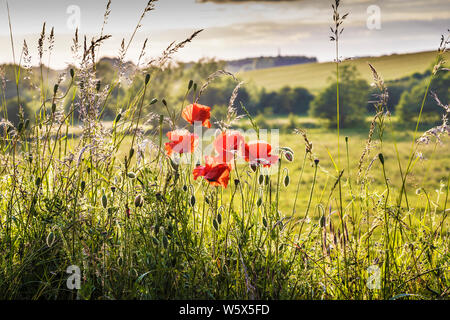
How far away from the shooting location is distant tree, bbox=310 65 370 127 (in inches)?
877

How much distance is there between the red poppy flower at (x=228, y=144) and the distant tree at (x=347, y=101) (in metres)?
20.9

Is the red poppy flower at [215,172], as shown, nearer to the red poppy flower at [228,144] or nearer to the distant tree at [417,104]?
the red poppy flower at [228,144]

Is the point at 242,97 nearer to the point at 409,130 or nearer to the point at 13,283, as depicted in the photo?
the point at 409,130

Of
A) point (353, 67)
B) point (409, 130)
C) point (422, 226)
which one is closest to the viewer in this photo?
point (422, 226)


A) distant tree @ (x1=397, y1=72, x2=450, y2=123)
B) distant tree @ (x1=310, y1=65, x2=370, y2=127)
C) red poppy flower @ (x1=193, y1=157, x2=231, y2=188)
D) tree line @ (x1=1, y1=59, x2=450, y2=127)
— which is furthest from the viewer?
distant tree @ (x1=310, y1=65, x2=370, y2=127)

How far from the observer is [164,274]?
198cm

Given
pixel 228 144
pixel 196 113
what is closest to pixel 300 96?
pixel 196 113

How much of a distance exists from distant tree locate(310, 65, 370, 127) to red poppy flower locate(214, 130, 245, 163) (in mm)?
20880

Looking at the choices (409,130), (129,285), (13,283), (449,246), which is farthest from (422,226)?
(409,130)

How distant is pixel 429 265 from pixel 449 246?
0.93ft

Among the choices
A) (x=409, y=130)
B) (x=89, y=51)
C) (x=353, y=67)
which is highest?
(x=353, y=67)

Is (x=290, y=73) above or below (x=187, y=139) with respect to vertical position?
above

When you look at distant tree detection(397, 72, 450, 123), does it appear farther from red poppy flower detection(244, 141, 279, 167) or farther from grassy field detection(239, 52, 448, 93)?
red poppy flower detection(244, 141, 279, 167)

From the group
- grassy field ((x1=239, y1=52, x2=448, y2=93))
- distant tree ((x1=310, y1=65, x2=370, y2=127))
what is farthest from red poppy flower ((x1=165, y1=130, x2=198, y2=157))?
grassy field ((x1=239, y1=52, x2=448, y2=93))
